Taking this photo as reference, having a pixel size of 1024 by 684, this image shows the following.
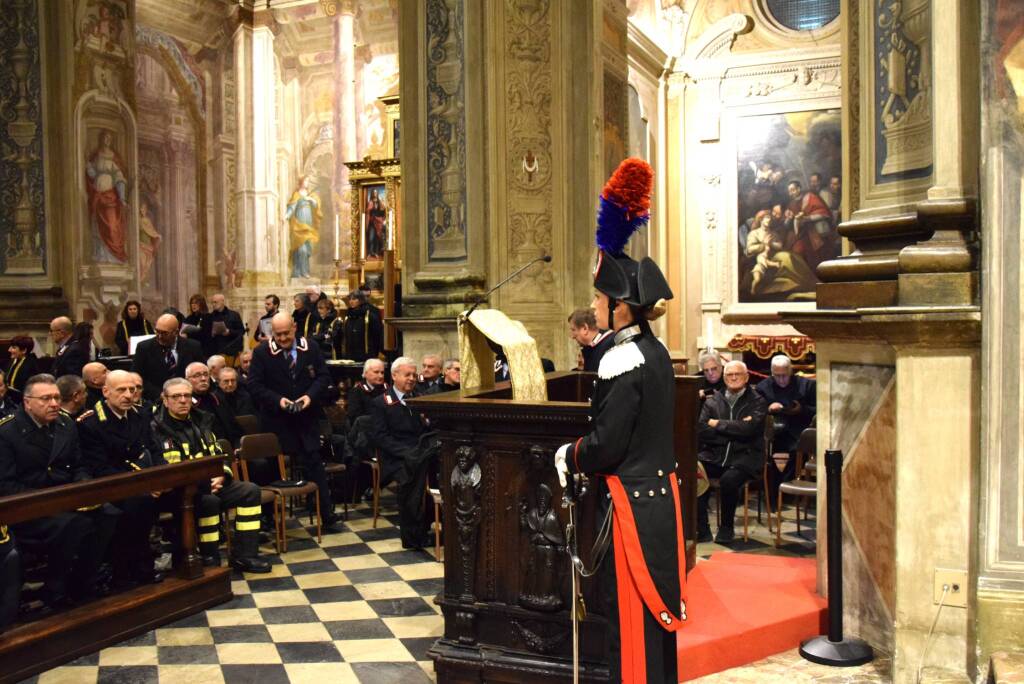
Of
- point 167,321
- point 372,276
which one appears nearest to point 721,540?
point 167,321

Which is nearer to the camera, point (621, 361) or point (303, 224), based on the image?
point (621, 361)

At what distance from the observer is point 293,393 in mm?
7980

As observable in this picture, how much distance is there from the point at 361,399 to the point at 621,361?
4766 mm

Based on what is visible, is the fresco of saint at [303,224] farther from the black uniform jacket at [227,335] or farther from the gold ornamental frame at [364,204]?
the black uniform jacket at [227,335]

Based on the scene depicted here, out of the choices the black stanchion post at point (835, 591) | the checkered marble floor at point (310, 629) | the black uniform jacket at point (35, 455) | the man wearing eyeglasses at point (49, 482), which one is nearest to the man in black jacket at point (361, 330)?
the checkered marble floor at point (310, 629)

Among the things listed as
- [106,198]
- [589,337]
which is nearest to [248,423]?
[589,337]

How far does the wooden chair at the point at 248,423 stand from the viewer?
26.1 feet

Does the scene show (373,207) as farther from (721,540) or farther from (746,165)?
(721,540)

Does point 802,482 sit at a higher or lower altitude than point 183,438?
lower

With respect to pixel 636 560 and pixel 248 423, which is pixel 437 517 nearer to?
pixel 248 423

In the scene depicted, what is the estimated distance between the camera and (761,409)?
7.52 metres

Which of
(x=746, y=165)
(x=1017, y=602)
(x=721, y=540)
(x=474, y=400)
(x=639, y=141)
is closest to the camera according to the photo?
(x=1017, y=602)

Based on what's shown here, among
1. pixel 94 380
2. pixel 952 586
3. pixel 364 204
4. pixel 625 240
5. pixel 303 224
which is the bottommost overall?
pixel 952 586

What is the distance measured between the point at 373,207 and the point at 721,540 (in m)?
10.7
